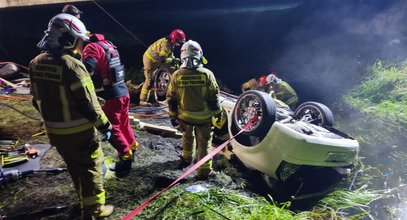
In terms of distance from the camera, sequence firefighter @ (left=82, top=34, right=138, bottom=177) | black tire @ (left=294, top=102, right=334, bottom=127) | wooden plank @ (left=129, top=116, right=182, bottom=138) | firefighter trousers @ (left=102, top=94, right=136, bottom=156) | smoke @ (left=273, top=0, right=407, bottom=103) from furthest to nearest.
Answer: smoke @ (left=273, top=0, right=407, bottom=103), wooden plank @ (left=129, top=116, right=182, bottom=138), black tire @ (left=294, top=102, right=334, bottom=127), firefighter trousers @ (left=102, top=94, right=136, bottom=156), firefighter @ (left=82, top=34, right=138, bottom=177)

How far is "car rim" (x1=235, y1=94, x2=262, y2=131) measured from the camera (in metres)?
3.99

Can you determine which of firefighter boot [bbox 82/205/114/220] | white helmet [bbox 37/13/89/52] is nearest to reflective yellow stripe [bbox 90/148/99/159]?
firefighter boot [bbox 82/205/114/220]

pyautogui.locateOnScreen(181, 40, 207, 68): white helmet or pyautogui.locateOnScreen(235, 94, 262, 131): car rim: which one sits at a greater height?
pyautogui.locateOnScreen(181, 40, 207, 68): white helmet

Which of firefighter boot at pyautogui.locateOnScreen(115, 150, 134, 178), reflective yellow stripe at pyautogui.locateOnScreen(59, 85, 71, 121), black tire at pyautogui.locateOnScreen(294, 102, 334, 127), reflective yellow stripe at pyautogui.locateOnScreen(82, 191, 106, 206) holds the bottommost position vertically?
firefighter boot at pyautogui.locateOnScreen(115, 150, 134, 178)

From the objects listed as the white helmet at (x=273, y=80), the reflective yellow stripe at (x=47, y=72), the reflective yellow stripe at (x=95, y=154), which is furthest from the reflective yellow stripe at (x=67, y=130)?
the white helmet at (x=273, y=80)

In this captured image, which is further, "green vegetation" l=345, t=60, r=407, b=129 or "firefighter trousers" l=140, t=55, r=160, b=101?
"firefighter trousers" l=140, t=55, r=160, b=101

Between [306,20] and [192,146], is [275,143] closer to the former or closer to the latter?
[192,146]

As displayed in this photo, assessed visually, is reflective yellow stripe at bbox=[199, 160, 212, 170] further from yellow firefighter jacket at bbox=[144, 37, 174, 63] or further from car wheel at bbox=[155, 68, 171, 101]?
car wheel at bbox=[155, 68, 171, 101]

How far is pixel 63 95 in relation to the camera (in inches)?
93.8

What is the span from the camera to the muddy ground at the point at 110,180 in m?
Result: 2.89

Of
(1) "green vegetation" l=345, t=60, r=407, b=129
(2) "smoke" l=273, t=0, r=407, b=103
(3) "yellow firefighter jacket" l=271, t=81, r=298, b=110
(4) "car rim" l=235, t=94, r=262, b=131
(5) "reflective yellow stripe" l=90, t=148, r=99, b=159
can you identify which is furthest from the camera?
(2) "smoke" l=273, t=0, r=407, b=103

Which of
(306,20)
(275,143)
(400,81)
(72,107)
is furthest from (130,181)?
(306,20)

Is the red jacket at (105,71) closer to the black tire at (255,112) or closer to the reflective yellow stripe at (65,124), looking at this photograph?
the reflective yellow stripe at (65,124)

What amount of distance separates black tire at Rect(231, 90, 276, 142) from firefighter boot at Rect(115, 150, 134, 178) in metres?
1.74
